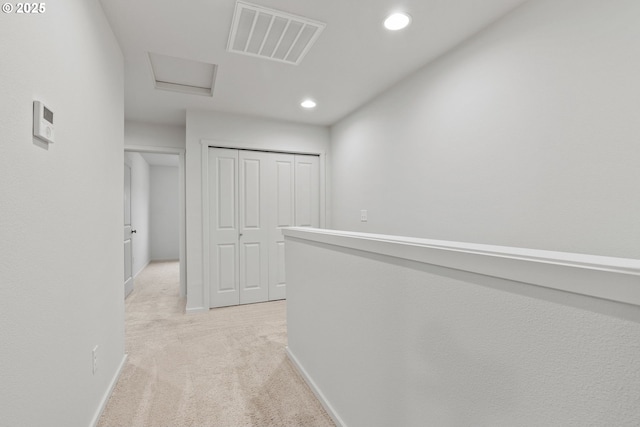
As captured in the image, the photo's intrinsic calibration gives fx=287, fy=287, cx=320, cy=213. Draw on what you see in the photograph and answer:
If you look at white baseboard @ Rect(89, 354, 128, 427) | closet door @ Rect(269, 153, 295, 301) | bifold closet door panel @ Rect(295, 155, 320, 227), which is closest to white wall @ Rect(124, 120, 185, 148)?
closet door @ Rect(269, 153, 295, 301)

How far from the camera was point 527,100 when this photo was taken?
5.83 ft

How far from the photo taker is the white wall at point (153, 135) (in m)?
3.87

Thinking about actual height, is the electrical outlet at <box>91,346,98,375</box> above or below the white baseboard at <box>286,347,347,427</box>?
above

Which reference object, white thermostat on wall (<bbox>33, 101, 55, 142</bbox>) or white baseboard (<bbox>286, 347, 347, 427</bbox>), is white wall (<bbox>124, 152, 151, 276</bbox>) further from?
white baseboard (<bbox>286, 347, 347, 427</bbox>)

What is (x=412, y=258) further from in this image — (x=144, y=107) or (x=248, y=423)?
(x=144, y=107)

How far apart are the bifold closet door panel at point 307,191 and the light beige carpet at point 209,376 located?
1.37m

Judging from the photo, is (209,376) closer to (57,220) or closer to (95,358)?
(95,358)

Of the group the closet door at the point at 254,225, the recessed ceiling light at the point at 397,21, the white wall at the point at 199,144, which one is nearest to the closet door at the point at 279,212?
the closet door at the point at 254,225

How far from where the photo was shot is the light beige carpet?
159 centimetres

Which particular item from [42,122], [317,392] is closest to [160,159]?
[42,122]

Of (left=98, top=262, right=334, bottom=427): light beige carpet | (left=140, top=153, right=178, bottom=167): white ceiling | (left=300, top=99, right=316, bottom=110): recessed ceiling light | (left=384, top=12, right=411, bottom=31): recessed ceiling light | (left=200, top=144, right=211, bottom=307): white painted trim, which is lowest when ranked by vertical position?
(left=98, top=262, right=334, bottom=427): light beige carpet

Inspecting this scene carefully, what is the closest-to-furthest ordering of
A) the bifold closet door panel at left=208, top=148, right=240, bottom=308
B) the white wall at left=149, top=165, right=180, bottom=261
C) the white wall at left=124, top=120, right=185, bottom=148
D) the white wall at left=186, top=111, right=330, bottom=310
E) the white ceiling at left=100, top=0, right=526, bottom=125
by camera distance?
the white ceiling at left=100, top=0, right=526, bottom=125 → the white wall at left=186, top=111, right=330, bottom=310 → the bifold closet door panel at left=208, top=148, right=240, bottom=308 → the white wall at left=124, top=120, right=185, bottom=148 → the white wall at left=149, top=165, right=180, bottom=261

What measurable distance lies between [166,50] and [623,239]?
317 centimetres

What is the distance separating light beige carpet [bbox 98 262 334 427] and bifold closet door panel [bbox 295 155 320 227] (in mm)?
1366
